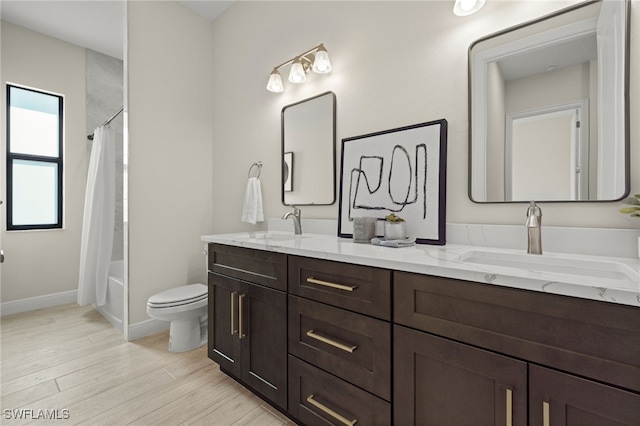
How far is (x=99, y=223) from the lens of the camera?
2844mm

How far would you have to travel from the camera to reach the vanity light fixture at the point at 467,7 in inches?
51.2

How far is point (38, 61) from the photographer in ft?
9.91

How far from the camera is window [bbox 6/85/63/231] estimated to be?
2.93 meters

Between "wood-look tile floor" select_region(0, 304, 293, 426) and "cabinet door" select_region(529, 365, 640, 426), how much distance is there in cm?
113

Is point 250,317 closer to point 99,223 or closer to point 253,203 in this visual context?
point 253,203

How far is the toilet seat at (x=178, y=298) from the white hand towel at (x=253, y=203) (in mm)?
663

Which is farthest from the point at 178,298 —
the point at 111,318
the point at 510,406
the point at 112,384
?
the point at 510,406

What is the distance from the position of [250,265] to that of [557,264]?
134 cm

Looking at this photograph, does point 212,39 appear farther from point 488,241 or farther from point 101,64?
point 488,241

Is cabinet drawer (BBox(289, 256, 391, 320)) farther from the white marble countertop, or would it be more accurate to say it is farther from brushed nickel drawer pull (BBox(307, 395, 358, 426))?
brushed nickel drawer pull (BBox(307, 395, 358, 426))

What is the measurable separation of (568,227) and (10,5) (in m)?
4.49

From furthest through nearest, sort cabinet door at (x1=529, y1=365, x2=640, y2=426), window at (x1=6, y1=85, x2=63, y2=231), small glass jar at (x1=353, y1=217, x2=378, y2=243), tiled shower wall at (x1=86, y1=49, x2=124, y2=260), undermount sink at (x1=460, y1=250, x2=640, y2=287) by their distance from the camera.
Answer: tiled shower wall at (x1=86, y1=49, x2=124, y2=260)
window at (x1=6, y1=85, x2=63, y2=231)
small glass jar at (x1=353, y1=217, x2=378, y2=243)
undermount sink at (x1=460, y1=250, x2=640, y2=287)
cabinet door at (x1=529, y1=365, x2=640, y2=426)

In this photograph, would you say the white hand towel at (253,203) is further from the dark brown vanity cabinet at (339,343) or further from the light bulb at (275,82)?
the dark brown vanity cabinet at (339,343)

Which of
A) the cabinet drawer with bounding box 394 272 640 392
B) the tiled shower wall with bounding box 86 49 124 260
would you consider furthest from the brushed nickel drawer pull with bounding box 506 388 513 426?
the tiled shower wall with bounding box 86 49 124 260
